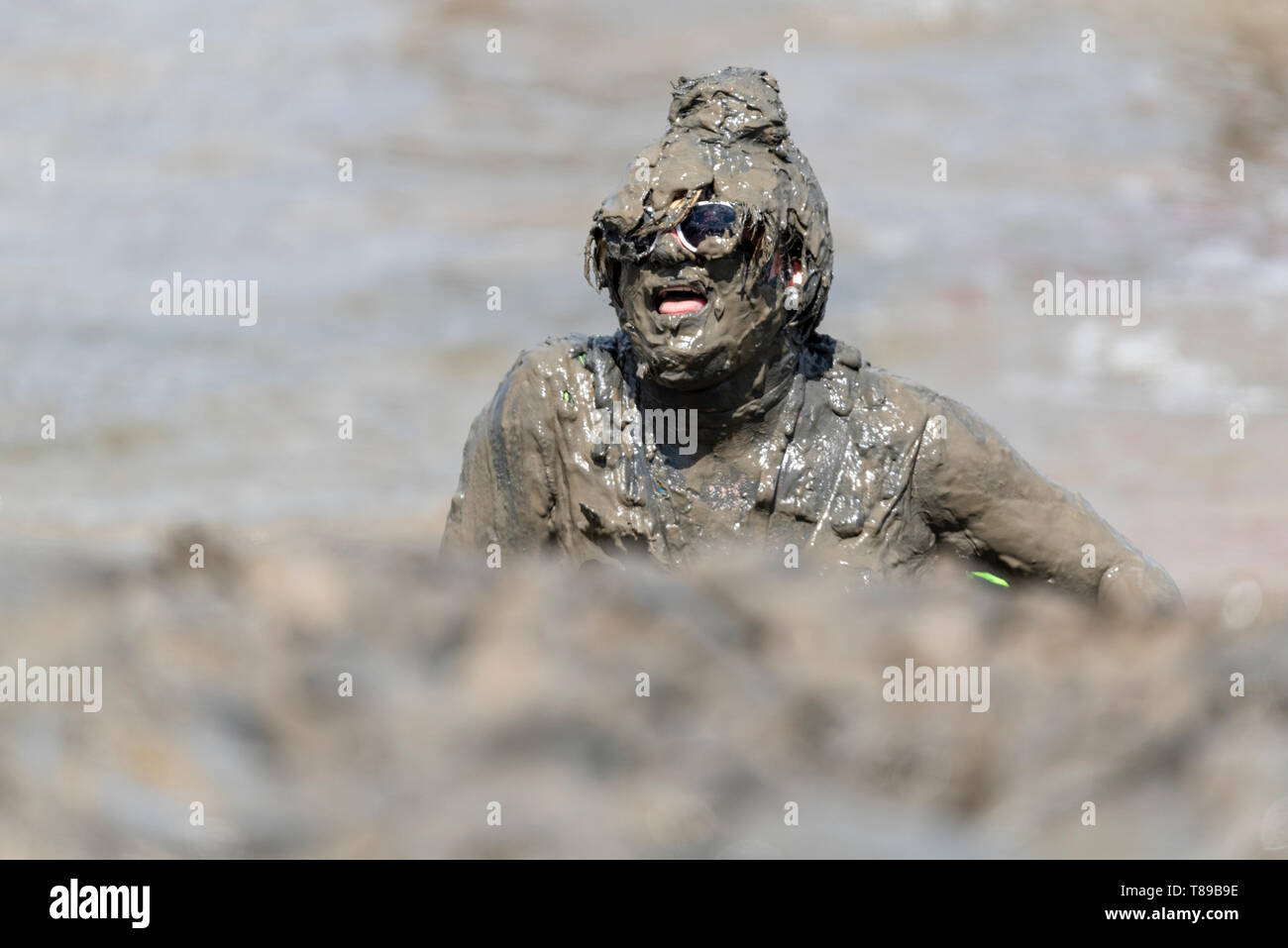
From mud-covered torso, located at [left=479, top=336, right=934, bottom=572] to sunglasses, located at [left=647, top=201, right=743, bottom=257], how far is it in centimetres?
46

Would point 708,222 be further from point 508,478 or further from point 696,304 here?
point 508,478

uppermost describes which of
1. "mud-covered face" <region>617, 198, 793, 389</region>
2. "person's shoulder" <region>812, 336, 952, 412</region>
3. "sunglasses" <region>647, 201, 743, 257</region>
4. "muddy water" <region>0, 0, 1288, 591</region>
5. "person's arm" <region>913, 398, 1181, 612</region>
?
"muddy water" <region>0, 0, 1288, 591</region>

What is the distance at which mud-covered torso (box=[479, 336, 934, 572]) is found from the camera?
12.7 feet

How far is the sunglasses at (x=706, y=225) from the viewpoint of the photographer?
11.8 ft

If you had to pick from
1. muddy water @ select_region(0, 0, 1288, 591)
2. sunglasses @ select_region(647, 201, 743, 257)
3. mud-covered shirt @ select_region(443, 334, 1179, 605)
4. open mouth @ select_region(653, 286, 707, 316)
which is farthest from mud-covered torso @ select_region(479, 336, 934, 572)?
muddy water @ select_region(0, 0, 1288, 591)

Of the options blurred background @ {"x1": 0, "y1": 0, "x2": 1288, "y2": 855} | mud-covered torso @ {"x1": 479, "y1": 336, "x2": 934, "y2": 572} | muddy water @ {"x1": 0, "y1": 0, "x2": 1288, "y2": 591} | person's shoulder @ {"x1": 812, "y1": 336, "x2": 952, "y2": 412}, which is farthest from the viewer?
muddy water @ {"x1": 0, "y1": 0, "x2": 1288, "y2": 591}

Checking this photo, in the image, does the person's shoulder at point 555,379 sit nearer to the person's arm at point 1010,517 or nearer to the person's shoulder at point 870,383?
the person's shoulder at point 870,383

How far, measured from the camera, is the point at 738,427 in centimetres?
388

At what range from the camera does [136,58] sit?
13.5m

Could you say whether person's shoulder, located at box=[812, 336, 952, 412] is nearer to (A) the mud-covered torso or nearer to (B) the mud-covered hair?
(A) the mud-covered torso
